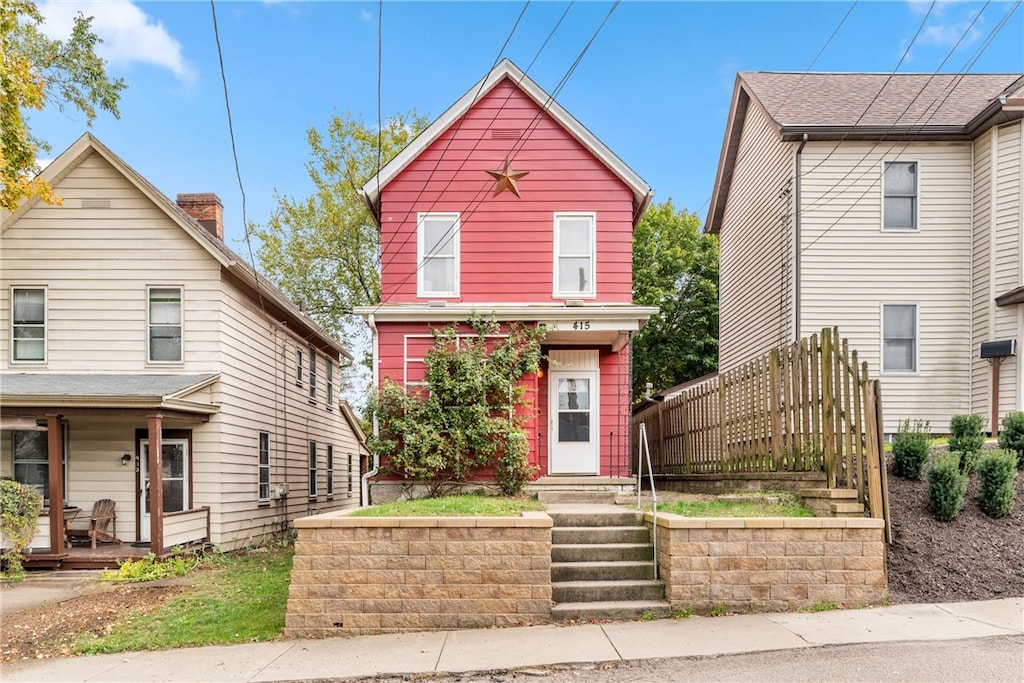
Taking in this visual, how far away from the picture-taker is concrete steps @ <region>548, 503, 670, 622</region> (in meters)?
6.93

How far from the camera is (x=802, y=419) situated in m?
8.28

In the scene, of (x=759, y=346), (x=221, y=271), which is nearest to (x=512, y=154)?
(x=221, y=271)

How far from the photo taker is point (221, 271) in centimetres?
1361

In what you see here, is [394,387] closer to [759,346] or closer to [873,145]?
[759,346]

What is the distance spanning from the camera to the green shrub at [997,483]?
26.4 feet

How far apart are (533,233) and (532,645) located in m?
8.36

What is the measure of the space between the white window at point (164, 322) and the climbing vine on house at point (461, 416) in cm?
437

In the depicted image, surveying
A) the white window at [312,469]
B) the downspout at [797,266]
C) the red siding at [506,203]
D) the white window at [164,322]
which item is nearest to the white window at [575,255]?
the red siding at [506,203]

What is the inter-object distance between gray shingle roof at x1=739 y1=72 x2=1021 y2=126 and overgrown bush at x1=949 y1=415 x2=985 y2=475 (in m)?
7.69

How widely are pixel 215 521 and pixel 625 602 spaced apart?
9080mm

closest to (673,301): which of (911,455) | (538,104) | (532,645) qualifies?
(538,104)

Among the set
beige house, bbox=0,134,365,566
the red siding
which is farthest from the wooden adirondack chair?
the red siding

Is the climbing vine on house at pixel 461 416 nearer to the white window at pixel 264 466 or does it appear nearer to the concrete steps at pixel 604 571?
the concrete steps at pixel 604 571

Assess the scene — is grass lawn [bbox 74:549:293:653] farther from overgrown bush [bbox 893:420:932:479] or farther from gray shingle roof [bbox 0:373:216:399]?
overgrown bush [bbox 893:420:932:479]
